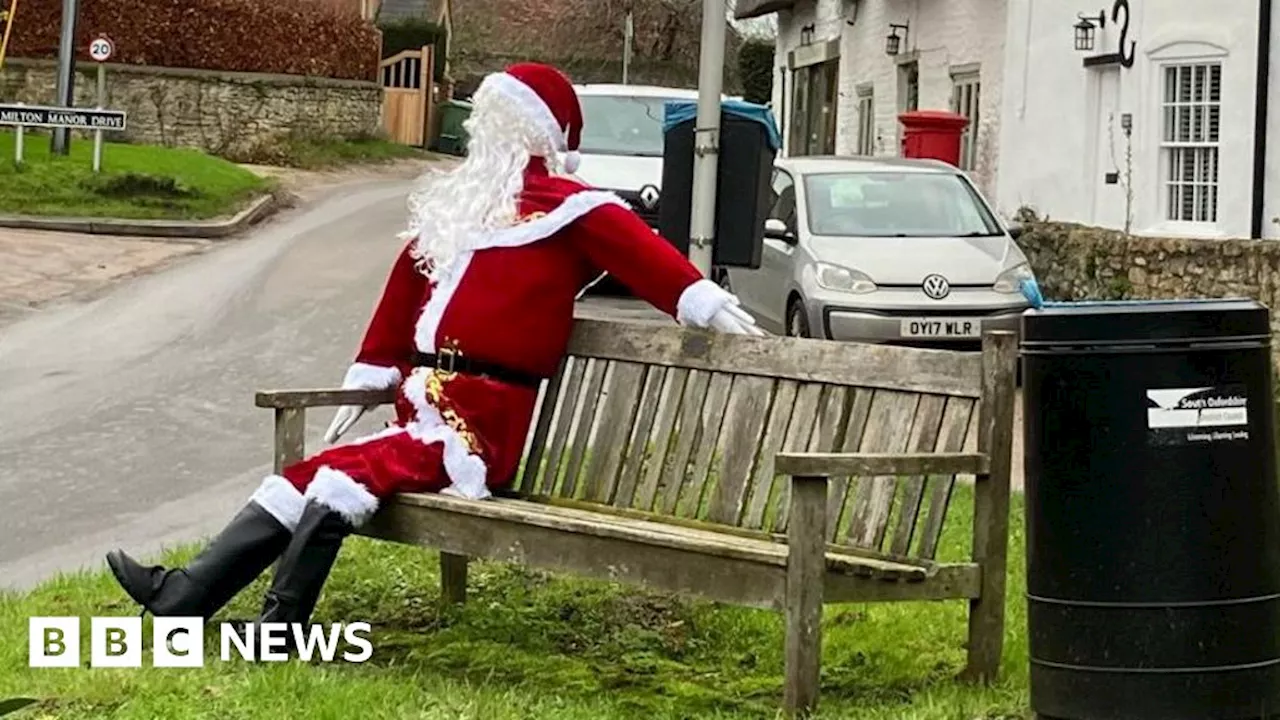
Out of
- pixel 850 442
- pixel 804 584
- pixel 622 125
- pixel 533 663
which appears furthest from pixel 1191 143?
pixel 804 584

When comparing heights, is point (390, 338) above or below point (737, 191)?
below

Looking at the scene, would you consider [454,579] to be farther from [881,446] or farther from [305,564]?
[881,446]

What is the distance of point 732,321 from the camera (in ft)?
20.1

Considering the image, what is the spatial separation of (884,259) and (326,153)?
2425cm

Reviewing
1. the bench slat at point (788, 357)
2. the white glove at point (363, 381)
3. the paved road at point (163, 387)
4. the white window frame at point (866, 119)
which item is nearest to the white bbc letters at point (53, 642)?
the white glove at point (363, 381)

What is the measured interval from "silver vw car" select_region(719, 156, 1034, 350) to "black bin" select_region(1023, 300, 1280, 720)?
26.8 ft

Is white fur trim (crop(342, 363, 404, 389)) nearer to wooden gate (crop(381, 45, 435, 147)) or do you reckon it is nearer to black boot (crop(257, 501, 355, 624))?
black boot (crop(257, 501, 355, 624))

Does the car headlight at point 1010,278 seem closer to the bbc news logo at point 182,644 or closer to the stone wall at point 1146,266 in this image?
the stone wall at point 1146,266

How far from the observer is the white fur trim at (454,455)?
20.4 ft

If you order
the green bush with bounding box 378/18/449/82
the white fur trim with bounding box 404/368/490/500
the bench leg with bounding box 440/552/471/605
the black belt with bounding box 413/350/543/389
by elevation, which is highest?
the green bush with bounding box 378/18/449/82

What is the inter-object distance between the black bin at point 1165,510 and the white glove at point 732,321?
1372 mm

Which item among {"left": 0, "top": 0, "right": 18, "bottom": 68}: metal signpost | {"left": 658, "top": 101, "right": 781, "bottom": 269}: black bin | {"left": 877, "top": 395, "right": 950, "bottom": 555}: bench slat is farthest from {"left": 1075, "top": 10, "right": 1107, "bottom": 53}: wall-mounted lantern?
{"left": 0, "top": 0, "right": 18, "bottom": 68}: metal signpost

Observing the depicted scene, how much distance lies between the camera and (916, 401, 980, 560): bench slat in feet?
18.6

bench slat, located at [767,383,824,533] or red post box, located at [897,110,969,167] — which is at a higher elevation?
red post box, located at [897,110,969,167]
